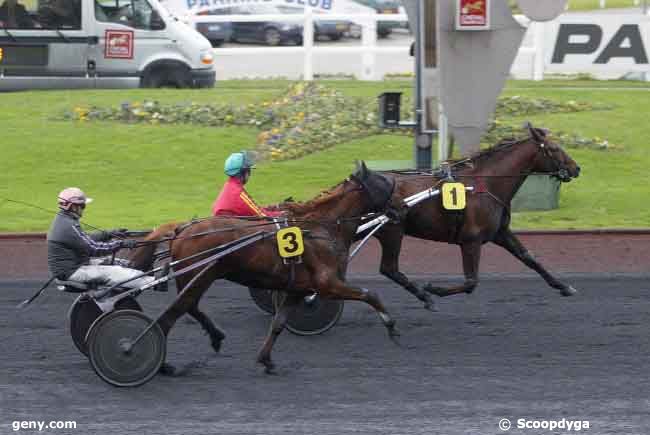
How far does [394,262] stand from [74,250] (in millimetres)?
2894

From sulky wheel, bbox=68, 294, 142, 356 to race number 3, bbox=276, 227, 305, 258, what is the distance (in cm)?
118

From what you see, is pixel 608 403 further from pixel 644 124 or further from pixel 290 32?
pixel 290 32

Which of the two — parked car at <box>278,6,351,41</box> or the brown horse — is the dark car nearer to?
parked car at <box>278,6,351,41</box>

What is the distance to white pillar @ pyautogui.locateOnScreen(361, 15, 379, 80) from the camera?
20.5 m

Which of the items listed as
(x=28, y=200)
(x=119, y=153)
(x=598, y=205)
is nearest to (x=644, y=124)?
(x=598, y=205)

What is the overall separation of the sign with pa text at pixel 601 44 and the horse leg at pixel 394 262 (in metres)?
8.40

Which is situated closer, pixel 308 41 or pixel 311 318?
pixel 311 318

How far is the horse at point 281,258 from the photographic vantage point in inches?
313

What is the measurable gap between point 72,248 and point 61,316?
1935 millimetres

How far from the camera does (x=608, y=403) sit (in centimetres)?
742

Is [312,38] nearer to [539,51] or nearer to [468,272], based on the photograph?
[539,51]

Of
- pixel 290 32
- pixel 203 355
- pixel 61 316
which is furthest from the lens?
pixel 290 32

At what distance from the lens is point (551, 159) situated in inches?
392

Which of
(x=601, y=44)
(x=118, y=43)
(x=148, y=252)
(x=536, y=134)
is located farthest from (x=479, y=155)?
(x=118, y=43)
